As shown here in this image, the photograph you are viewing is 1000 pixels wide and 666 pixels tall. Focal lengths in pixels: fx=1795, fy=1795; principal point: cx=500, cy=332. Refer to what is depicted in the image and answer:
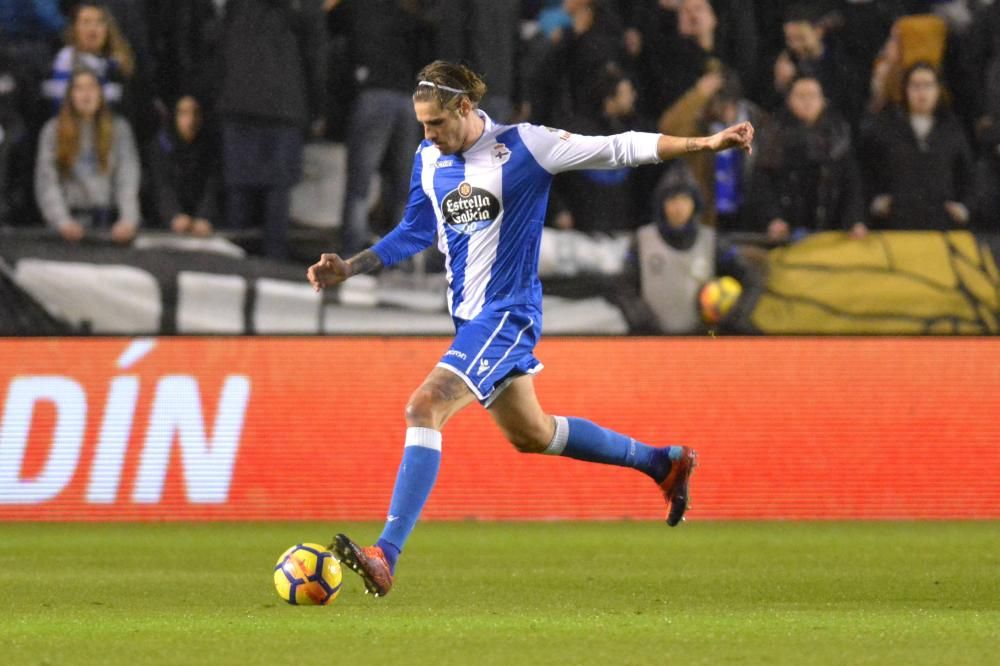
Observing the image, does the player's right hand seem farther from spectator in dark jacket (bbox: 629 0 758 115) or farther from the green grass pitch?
spectator in dark jacket (bbox: 629 0 758 115)

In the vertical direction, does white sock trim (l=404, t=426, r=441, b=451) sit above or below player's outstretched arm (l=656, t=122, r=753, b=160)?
below

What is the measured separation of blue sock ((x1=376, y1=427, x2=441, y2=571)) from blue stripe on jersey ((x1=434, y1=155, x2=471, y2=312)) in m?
0.80

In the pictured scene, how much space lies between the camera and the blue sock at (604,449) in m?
7.91

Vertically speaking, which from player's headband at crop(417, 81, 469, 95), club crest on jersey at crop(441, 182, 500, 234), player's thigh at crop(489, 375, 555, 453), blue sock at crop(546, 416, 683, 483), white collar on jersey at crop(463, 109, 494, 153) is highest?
player's headband at crop(417, 81, 469, 95)

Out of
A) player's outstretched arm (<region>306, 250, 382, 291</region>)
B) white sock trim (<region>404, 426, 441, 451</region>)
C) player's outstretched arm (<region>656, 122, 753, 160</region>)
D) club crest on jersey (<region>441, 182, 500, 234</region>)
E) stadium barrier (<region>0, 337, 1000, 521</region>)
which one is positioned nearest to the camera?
player's outstretched arm (<region>656, 122, 753, 160</region>)

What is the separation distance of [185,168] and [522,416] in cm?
638

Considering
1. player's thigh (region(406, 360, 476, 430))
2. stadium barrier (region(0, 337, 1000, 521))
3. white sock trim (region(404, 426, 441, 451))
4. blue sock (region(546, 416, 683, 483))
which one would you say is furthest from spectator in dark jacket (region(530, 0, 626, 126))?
white sock trim (region(404, 426, 441, 451))

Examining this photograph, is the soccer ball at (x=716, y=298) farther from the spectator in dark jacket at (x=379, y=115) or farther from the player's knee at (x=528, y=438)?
the player's knee at (x=528, y=438)

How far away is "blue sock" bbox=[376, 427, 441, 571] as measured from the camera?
22.5ft

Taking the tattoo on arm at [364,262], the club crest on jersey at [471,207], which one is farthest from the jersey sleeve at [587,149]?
the tattoo on arm at [364,262]

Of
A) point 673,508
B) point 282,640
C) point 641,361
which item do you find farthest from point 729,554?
point 282,640

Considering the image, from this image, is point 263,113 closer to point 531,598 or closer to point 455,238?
point 455,238

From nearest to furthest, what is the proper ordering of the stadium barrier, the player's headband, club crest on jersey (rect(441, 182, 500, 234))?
the player's headband, club crest on jersey (rect(441, 182, 500, 234)), the stadium barrier

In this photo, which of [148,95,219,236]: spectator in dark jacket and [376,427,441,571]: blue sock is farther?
[148,95,219,236]: spectator in dark jacket
